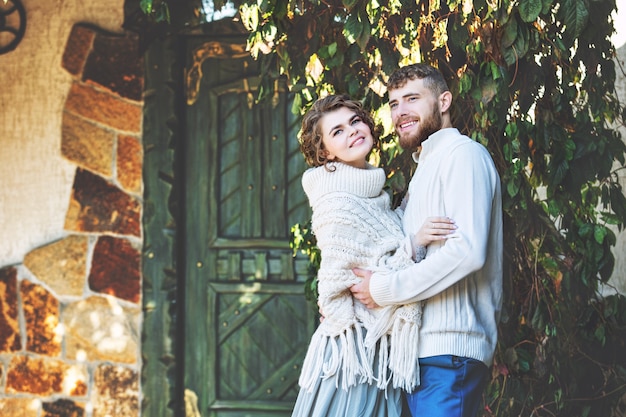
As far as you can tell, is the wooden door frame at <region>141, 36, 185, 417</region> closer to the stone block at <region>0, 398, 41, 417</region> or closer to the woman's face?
the stone block at <region>0, 398, 41, 417</region>

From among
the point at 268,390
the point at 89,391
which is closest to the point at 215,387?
the point at 268,390

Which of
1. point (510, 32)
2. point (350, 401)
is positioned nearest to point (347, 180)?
point (350, 401)

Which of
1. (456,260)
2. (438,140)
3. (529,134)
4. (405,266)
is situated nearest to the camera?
(456,260)

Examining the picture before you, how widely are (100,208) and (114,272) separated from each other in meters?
0.33

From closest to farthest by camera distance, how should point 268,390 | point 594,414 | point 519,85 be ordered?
1. point 519,85
2. point 594,414
3. point 268,390

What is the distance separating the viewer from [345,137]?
116 inches

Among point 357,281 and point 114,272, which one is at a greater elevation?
point 114,272

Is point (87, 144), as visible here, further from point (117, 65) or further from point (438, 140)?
point (438, 140)

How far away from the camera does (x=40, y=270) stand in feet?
16.9

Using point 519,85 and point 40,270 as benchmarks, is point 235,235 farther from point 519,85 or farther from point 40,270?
point 519,85

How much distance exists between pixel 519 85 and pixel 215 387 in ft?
7.89

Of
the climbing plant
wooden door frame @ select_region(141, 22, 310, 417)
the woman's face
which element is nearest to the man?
the woman's face

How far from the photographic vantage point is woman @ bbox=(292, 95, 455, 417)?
2846mm

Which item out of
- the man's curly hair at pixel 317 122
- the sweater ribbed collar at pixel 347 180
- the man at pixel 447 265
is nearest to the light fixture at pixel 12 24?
the man's curly hair at pixel 317 122
